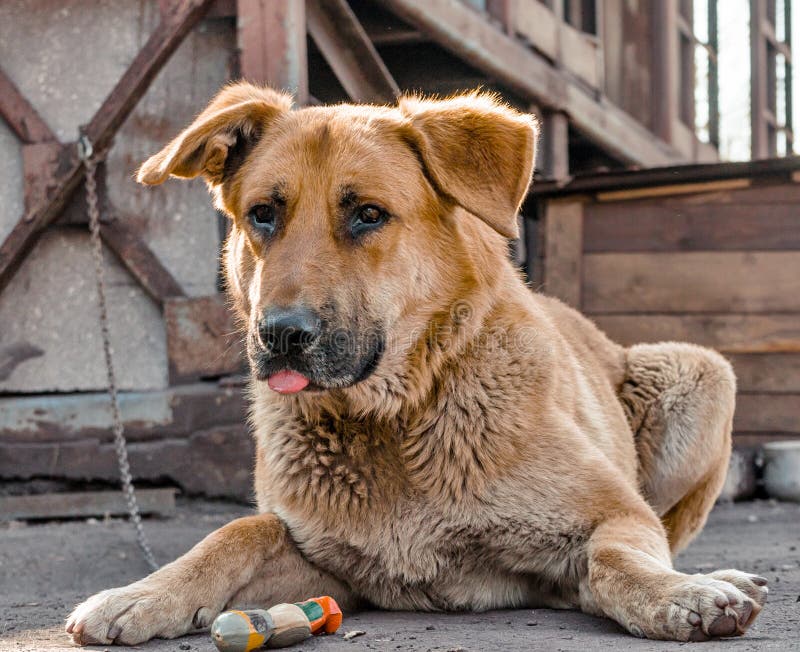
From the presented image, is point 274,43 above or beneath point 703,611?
above

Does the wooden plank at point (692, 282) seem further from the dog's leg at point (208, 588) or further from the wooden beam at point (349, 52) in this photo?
the dog's leg at point (208, 588)

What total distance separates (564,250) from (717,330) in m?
1.06

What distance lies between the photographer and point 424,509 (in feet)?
10.3

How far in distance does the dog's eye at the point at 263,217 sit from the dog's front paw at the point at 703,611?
1.53 metres

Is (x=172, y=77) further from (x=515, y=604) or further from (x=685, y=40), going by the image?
(x=685, y=40)

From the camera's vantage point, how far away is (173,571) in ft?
9.82

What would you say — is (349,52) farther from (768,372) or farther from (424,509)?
(424,509)

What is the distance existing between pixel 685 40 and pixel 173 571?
11.0 meters

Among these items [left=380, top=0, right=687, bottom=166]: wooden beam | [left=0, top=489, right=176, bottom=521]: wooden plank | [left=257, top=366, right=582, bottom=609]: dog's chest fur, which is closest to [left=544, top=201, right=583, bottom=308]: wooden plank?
[left=380, top=0, right=687, bottom=166]: wooden beam

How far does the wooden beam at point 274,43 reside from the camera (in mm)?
5398

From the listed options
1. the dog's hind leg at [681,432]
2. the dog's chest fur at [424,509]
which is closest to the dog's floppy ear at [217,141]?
the dog's chest fur at [424,509]

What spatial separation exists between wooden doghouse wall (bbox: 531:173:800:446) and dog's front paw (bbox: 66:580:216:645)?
4.37 m

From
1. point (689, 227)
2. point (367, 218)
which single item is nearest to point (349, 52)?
point (689, 227)

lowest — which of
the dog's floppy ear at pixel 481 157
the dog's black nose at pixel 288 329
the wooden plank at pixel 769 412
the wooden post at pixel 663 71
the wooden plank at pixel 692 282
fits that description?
the wooden plank at pixel 769 412
